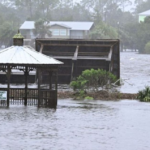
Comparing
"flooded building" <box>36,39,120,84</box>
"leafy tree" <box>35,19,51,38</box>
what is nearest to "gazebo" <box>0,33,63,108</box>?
"flooded building" <box>36,39,120,84</box>

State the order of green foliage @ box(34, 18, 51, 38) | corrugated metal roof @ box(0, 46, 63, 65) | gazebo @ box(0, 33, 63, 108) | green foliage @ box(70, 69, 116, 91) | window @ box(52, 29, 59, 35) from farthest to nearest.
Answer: window @ box(52, 29, 59, 35) < green foliage @ box(34, 18, 51, 38) < green foliage @ box(70, 69, 116, 91) < gazebo @ box(0, 33, 63, 108) < corrugated metal roof @ box(0, 46, 63, 65)

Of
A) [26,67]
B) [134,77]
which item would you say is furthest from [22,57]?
[134,77]

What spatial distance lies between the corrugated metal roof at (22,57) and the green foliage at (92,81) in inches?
427

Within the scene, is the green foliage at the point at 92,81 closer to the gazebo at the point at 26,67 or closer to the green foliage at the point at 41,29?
the gazebo at the point at 26,67

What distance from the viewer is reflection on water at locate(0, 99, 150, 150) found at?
98.9 ft

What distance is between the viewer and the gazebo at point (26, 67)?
1577 inches

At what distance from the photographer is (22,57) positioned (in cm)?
4041

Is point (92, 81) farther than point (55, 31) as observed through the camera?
No

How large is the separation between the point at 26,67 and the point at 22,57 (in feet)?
5.03

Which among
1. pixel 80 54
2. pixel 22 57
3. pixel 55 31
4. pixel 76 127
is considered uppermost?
pixel 55 31

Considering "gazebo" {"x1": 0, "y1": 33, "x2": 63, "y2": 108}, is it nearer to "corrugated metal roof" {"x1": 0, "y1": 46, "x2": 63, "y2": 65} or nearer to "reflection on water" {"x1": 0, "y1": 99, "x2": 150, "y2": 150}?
"corrugated metal roof" {"x1": 0, "y1": 46, "x2": 63, "y2": 65}

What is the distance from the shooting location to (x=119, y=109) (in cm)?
4422

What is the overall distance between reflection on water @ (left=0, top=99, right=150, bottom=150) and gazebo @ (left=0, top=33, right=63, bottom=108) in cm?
79

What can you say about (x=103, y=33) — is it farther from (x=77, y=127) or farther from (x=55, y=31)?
(x=77, y=127)
